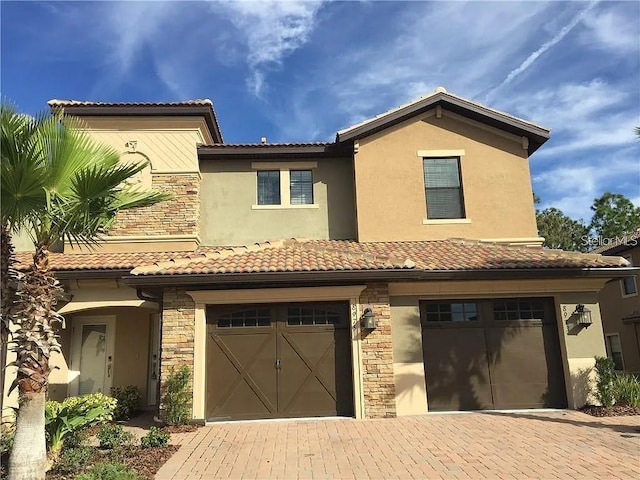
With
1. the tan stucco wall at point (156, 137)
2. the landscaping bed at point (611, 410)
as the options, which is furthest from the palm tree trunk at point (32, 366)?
the landscaping bed at point (611, 410)

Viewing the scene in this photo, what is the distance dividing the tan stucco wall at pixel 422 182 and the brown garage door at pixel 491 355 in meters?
3.13

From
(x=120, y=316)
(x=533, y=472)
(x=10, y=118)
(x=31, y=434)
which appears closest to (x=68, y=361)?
(x=120, y=316)

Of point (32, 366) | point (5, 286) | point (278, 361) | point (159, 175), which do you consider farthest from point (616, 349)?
point (5, 286)

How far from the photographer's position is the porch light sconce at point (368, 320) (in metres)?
10.9

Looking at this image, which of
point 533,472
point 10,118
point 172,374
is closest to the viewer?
point 10,118

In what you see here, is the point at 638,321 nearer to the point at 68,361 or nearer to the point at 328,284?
the point at 328,284

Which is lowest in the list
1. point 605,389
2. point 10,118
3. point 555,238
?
point 605,389

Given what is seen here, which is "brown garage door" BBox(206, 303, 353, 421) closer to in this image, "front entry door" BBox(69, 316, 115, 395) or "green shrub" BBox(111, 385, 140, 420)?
"green shrub" BBox(111, 385, 140, 420)

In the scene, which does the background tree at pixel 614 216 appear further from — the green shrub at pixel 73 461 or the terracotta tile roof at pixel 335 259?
the green shrub at pixel 73 461

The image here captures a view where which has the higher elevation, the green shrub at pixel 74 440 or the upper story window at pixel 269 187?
the upper story window at pixel 269 187

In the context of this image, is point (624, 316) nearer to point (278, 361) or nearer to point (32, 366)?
point (278, 361)

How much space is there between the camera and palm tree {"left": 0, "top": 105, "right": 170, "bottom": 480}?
21.1 ft

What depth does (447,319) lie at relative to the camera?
1189cm

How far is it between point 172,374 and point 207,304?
5.41 ft
